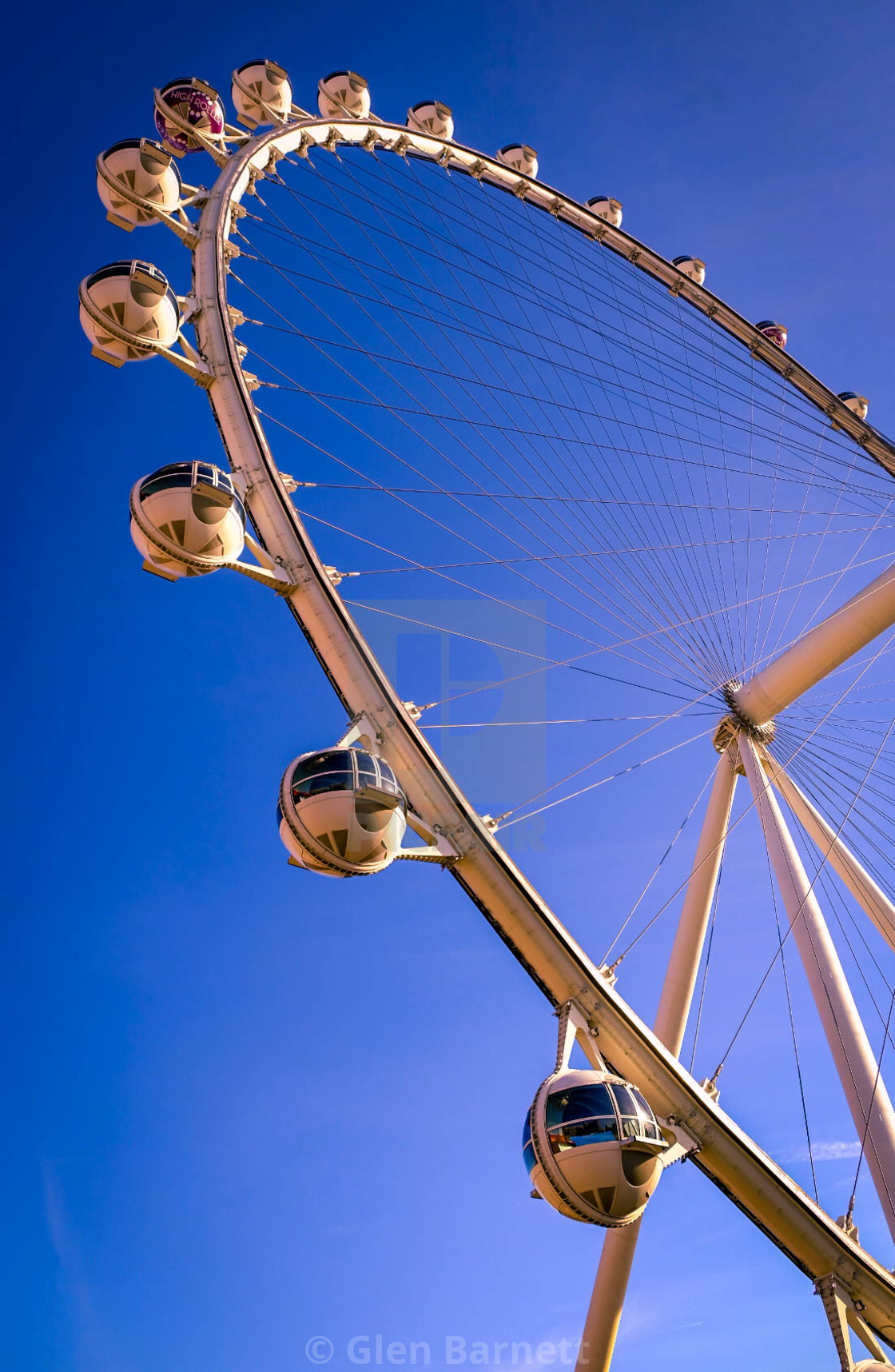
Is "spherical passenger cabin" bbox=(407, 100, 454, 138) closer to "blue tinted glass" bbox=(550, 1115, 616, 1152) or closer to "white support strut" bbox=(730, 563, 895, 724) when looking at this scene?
"white support strut" bbox=(730, 563, 895, 724)

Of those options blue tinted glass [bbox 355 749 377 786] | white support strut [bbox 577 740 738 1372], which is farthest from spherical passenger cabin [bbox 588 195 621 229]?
blue tinted glass [bbox 355 749 377 786]

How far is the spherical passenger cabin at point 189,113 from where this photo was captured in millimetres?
17531

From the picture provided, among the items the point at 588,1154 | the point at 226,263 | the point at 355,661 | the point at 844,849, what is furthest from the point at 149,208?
the point at 844,849

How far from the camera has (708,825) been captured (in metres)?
17.7

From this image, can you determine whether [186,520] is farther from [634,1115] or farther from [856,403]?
[856,403]

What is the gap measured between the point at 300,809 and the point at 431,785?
1612 mm

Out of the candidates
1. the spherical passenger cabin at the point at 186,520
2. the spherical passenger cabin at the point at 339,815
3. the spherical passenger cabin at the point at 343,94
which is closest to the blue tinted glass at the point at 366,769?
the spherical passenger cabin at the point at 339,815

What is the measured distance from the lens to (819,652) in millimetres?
16672

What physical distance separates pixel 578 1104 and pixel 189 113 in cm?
1777

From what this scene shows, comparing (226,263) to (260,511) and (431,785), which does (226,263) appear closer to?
(260,511)

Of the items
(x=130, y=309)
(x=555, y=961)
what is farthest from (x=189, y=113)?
(x=555, y=961)

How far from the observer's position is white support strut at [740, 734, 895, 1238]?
12.4m

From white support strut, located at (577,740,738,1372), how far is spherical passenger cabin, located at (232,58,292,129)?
15519 millimetres

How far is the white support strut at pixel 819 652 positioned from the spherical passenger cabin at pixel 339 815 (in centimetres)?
1031
